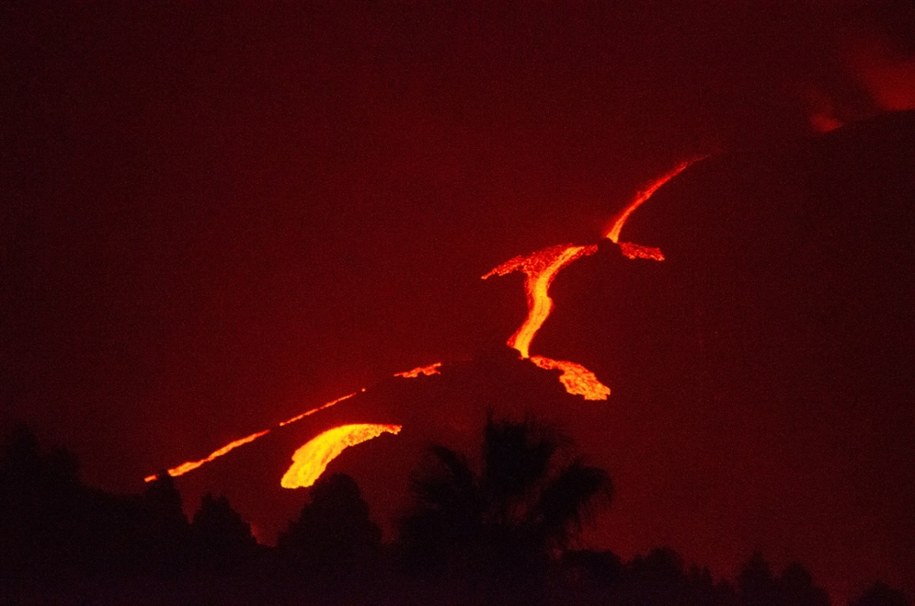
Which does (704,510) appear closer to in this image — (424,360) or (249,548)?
(424,360)

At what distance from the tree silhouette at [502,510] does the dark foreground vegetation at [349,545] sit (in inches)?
0.5

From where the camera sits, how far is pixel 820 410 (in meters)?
22.1

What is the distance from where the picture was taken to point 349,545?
12.8m

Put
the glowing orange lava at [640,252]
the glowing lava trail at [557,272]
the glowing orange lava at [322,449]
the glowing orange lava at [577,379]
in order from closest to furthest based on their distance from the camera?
the glowing orange lava at [322,449] < the glowing orange lava at [577,379] < the glowing lava trail at [557,272] < the glowing orange lava at [640,252]

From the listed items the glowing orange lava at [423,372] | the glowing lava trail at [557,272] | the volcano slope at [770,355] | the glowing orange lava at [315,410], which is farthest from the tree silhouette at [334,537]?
the glowing lava trail at [557,272]

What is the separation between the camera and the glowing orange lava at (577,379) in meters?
22.2

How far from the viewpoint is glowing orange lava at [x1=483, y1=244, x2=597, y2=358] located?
78.4 feet

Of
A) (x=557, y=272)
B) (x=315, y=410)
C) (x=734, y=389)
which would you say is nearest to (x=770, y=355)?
(x=734, y=389)

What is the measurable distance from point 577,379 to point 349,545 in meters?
10.5

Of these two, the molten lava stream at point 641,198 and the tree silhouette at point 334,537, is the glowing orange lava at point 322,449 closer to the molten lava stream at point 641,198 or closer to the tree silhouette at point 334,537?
the tree silhouette at point 334,537

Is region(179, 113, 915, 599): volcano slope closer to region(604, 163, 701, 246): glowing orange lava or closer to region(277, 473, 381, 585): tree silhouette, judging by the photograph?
region(604, 163, 701, 246): glowing orange lava

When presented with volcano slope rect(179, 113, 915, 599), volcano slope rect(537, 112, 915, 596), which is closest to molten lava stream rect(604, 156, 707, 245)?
volcano slope rect(537, 112, 915, 596)

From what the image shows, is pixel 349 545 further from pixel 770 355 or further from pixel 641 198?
pixel 641 198

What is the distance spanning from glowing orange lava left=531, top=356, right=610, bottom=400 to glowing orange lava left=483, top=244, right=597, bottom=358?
54 centimetres
